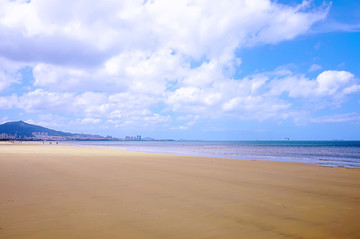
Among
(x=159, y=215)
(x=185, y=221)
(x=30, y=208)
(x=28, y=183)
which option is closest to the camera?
(x=185, y=221)

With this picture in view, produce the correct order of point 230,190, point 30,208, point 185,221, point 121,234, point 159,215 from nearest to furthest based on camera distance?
point 121,234 → point 185,221 → point 159,215 → point 30,208 → point 230,190

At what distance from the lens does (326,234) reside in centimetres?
412

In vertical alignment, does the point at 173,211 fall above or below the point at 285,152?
above

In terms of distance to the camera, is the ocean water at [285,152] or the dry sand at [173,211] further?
the ocean water at [285,152]

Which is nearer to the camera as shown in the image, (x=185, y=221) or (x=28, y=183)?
(x=185, y=221)

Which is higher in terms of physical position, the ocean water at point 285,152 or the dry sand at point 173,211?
the dry sand at point 173,211

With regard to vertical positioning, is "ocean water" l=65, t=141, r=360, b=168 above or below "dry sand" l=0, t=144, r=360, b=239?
below

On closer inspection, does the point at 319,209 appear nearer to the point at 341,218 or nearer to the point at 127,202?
the point at 341,218

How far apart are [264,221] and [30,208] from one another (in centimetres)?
506

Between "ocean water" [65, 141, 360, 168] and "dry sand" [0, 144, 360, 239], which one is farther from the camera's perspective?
"ocean water" [65, 141, 360, 168]

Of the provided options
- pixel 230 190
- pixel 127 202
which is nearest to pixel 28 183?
pixel 127 202

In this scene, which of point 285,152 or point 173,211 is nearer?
point 173,211

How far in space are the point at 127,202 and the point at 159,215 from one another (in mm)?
1310

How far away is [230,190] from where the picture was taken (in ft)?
25.0
